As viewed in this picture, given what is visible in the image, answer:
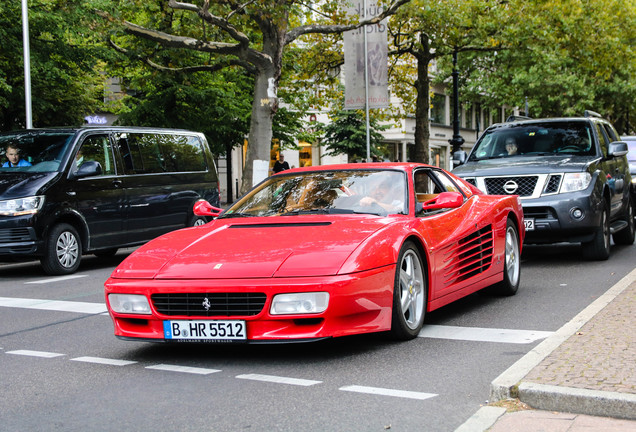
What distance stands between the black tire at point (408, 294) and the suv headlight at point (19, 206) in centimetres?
668

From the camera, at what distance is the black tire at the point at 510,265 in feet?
27.7

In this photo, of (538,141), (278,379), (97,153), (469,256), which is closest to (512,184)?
(538,141)

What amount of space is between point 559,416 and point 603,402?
0.22 m

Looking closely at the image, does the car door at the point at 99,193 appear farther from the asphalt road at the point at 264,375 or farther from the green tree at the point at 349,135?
the green tree at the point at 349,135

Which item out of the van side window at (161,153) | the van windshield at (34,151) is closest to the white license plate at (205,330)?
the van windshield at (34,151)

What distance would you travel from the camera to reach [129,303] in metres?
5.78

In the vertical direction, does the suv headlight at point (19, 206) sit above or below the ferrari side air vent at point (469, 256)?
above

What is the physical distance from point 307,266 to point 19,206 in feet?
23.2

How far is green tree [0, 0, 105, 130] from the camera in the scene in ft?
65.2

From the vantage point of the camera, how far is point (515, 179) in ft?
37.1

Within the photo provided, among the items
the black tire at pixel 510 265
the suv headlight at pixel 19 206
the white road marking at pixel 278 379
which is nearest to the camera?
the white road marking at pixel 278 379

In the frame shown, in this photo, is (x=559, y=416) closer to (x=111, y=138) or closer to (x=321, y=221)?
(x=321, y=221)

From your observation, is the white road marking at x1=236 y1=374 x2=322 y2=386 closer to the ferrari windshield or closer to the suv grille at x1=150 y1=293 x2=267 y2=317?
the suv grille at x1=150 y1=293 x2=267 y2=317

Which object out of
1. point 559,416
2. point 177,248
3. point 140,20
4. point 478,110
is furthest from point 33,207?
point 478,110
